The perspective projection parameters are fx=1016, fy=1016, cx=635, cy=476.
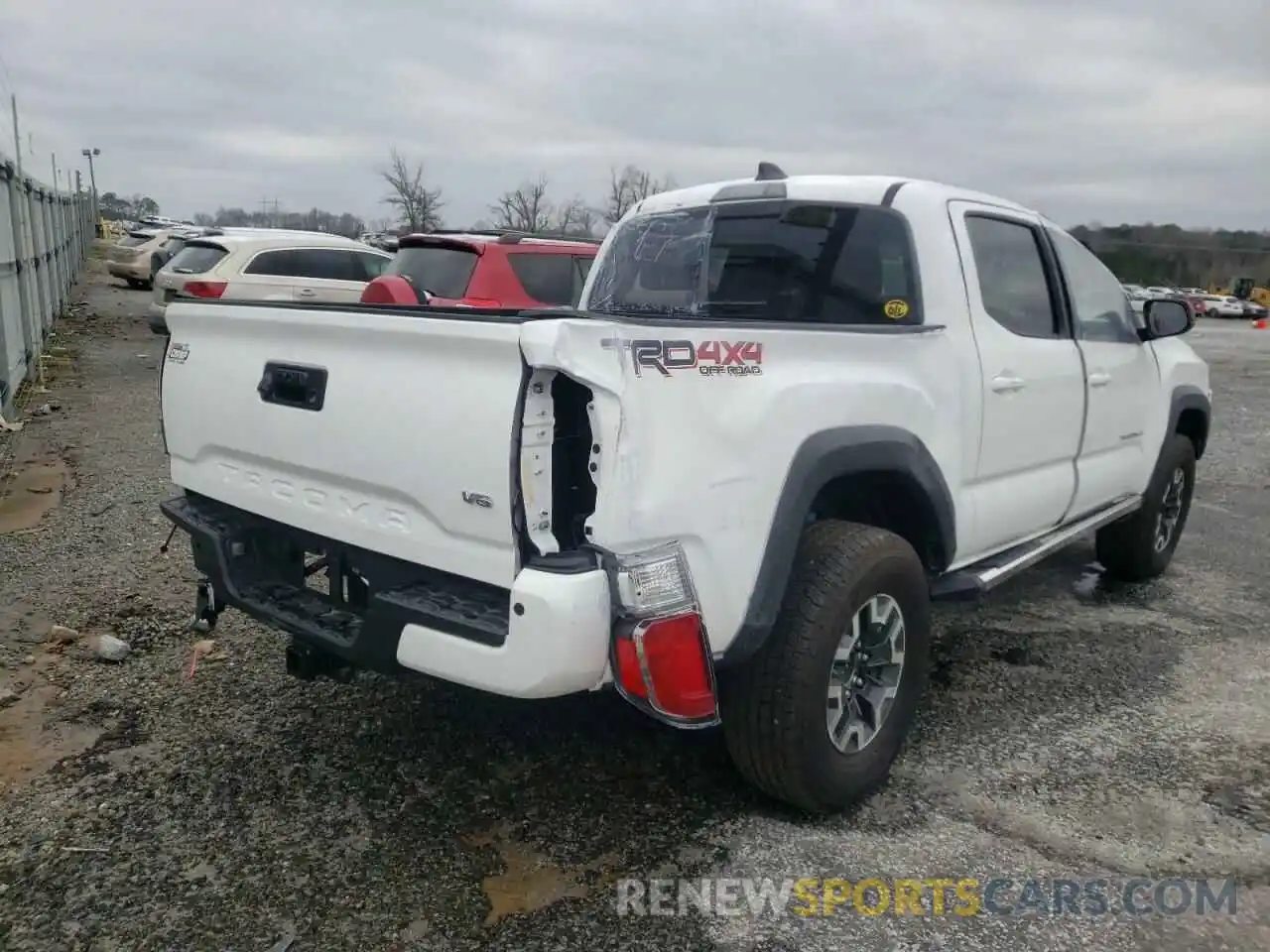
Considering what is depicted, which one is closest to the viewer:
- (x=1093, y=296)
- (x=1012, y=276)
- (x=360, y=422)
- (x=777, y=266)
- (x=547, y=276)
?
(x=360, y=422)

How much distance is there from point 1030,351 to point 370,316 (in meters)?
2.59

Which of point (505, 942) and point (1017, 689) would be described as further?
point (1017, 689)

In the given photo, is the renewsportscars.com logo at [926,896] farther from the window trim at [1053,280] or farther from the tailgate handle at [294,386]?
the window trim at [1053,280]

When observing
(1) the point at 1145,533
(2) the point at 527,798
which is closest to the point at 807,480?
(2) the point at 527,798

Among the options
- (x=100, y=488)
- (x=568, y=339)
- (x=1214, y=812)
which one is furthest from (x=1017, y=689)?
(x=100, y=488)

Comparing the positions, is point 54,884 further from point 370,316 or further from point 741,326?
point 741,326

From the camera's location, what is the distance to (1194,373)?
560 cm

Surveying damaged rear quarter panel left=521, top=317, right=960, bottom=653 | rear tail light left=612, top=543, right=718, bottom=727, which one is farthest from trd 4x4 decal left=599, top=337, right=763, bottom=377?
rear tail light left=612, top=543, right=718, bottom=727

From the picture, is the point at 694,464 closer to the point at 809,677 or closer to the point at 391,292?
the point at 809,677

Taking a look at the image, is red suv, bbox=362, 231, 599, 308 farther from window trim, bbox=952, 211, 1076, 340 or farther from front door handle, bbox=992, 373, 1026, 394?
front door handle, bbox=992, 373, 1026, 394

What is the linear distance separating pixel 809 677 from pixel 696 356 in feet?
3.16

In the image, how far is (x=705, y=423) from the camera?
2.51 metres

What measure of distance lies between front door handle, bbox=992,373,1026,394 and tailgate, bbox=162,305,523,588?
2098 millimetres

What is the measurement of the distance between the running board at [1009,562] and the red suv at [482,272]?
5046 millimetres
